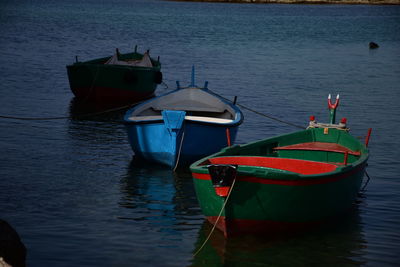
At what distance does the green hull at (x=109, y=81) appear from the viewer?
27516 millimetres

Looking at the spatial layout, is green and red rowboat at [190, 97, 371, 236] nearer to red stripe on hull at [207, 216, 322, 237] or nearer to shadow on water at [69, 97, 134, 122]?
red stripe on hull at [207, 216, 322, 237]

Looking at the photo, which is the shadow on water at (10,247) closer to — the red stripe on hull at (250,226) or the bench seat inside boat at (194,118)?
the red stripe on hull at (250,226)

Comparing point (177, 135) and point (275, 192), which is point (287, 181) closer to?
point (275, 192)

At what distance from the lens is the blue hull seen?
17453 mm

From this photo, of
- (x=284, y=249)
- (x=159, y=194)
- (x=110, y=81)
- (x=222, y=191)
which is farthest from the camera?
(x=110, y=81)

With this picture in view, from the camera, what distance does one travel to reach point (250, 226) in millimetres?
12508

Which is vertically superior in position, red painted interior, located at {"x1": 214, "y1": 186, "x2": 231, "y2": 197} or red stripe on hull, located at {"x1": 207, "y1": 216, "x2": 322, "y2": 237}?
red painted interior, located at {"x1": 214, "y1": 186, "x2": 231, "y2": 197}

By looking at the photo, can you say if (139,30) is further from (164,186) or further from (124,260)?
(124,260)

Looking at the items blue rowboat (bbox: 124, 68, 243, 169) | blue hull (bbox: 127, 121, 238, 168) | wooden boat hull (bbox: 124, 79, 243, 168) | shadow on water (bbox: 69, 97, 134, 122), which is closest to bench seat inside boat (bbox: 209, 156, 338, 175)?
wooden boat hull (bbox: 124, 79, 243, 168)

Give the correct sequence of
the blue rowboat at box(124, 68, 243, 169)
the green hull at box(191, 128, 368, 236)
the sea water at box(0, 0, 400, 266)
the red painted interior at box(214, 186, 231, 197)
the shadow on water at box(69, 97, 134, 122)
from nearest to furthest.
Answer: the red painted interior at box(214, 186, 231, 197) → the green hull at box(191, 128, 368, 236) → the sea water at box(0, 0, 400, 266) → the blue rowboat at box(124, 68, 243, 169) → the shadow on water at box(69, 97, 134, 122)

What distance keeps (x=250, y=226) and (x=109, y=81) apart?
1629 cm

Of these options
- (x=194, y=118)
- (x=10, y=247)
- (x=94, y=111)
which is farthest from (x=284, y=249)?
(x=94, y=111)

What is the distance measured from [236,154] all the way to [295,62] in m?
32.5

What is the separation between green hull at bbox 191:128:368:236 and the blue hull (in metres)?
2.82
